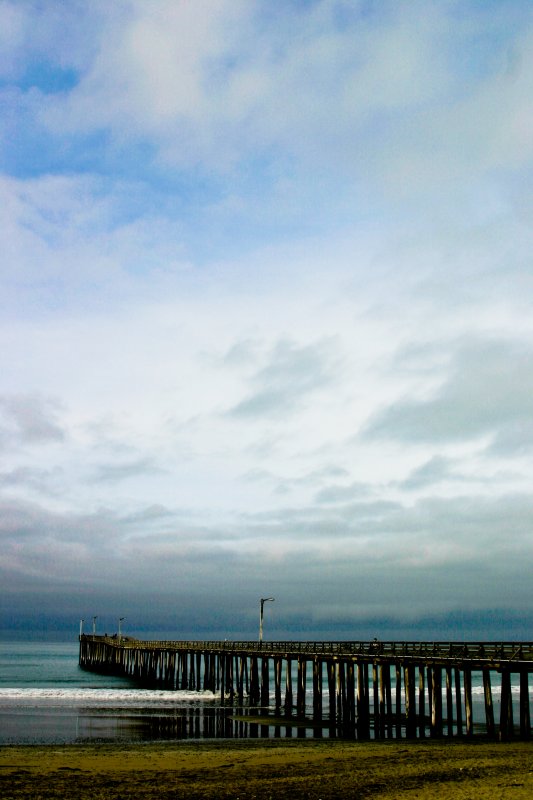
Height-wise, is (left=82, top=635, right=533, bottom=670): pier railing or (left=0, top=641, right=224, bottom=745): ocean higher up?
(left=82, top=635, right=533, bottom=670): pier railing

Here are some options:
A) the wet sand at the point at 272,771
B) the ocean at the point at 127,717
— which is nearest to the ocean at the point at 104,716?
the ocean at the point at 127,717

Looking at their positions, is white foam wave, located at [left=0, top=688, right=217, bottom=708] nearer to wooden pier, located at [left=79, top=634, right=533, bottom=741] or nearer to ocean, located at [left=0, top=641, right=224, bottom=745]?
ocean, located at [left=0, top=641, right=224, bottom=745]

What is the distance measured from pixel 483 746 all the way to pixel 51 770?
14.8 metres

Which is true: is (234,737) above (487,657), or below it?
below

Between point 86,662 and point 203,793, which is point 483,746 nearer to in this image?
point 203,793

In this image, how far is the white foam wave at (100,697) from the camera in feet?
172

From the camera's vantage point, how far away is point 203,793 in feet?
61.3

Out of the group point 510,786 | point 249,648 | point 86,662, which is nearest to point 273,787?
point 510,786

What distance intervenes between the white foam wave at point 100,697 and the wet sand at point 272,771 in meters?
24.6

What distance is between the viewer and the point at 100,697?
5731 cm

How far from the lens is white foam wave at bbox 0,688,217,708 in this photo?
52.6 meters

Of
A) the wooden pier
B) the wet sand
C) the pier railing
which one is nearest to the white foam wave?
the wooden pier

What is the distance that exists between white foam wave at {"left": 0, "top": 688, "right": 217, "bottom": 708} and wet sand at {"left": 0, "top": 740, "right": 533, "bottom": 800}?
2465 centimetres

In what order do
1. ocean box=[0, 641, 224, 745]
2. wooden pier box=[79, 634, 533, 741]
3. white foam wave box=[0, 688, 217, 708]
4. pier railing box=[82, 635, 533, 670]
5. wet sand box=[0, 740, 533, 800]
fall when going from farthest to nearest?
white foam wave box=[0, 688, 217, 708] → ocean box=[0, 641, 224, 745] → pier railing box=[82, 635, 533, 670] → wooden pier box=[79, 634, 533, 741] → wet sand box=[0, 740, 533, 800]
